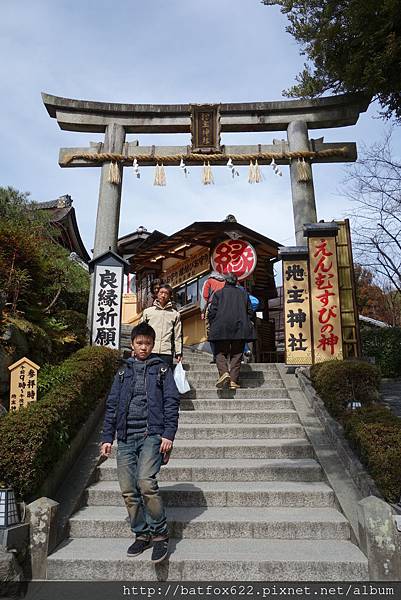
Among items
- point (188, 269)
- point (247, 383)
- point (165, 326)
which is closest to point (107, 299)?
point (165, 326)

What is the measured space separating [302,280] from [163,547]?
592 cm

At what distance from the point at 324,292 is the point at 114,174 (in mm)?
5894

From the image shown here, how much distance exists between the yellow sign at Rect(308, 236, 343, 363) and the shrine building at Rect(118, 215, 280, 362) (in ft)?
14.2

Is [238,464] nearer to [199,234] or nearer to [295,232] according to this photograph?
[295,232]

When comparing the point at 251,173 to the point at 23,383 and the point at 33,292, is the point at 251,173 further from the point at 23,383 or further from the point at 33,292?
the point at 23,383

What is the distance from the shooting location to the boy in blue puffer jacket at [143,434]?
11.4 feet

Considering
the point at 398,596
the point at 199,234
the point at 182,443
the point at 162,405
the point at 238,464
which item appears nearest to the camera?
the point at 398,596

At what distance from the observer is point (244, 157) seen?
1084 cm

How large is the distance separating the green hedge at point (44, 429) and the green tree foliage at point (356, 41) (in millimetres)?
6565

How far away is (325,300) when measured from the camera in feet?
26.7

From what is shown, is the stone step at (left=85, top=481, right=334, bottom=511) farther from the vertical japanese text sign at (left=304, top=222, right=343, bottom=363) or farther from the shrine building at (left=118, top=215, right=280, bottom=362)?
the shrine building at (left=118, top=215, right=280, bottom=362)

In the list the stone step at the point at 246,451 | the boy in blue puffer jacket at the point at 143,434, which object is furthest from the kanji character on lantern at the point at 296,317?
the boy in blue puffer jacket at the point at 143,434

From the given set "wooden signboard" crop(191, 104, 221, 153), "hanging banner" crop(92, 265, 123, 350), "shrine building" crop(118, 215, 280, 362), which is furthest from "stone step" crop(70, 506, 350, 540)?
"shrine building" crop(118, 215, 280, 362)

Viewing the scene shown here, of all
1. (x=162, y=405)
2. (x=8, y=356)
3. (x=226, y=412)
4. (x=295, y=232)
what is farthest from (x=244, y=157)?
(x=162, y=405)
